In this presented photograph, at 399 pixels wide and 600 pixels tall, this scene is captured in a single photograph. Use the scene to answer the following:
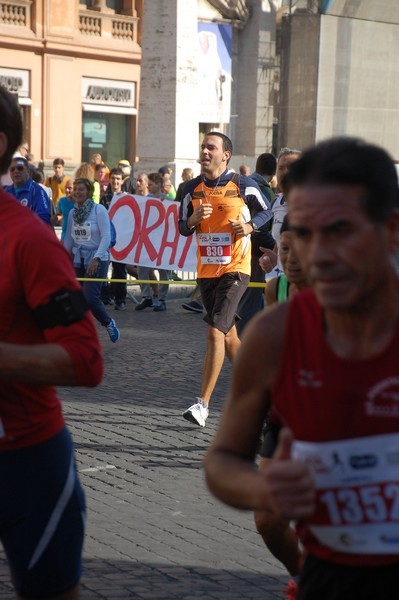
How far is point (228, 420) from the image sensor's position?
7.88ft

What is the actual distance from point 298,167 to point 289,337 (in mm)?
308

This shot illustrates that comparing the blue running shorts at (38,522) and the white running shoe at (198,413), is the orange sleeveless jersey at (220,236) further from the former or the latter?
the blue running shorts at (38,522)

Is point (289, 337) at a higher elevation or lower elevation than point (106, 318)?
higher

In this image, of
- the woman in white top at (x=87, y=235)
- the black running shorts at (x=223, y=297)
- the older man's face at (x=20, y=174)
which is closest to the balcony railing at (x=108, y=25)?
the woman in white top at (x=87, y=235)

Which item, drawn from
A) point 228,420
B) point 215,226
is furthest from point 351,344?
point 215,226

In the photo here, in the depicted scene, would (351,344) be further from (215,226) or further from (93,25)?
(93,25)

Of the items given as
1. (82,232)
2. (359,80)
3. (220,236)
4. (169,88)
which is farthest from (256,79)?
(220,236)

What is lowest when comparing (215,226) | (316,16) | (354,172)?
(215,226)

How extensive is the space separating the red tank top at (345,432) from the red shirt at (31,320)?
680 mm

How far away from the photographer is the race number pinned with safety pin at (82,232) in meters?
13.0

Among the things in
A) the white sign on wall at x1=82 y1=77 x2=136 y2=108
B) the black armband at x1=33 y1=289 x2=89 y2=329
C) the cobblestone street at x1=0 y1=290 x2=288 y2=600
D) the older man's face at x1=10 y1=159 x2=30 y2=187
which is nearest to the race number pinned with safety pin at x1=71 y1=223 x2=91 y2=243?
the older man's face at x1=10 y1=159 x2=30 y2=187

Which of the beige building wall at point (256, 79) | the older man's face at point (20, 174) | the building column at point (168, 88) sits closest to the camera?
the older man's face at point (20, 174)

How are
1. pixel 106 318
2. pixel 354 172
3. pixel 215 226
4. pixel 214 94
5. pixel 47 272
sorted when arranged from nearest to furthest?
pixel 354 172, pixel 47 272, pixel 215 226, pixel 106 318, pixel 214 94

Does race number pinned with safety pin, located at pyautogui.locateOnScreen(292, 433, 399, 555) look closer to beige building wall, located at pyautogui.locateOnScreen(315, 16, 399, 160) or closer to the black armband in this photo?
the black armband
